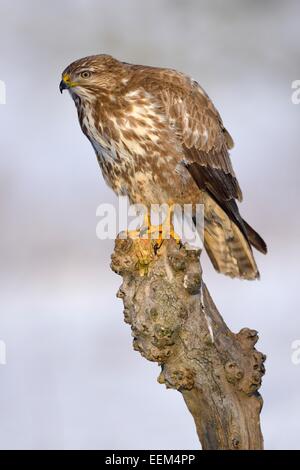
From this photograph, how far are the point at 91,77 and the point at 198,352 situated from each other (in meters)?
2.21

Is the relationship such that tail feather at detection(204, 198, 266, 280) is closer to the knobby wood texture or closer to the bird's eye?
the bird's eye

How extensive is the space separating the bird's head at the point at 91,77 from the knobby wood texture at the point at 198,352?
1657mm

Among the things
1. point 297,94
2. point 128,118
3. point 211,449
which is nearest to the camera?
point 211,449

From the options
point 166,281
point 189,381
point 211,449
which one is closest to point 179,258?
point 166,281

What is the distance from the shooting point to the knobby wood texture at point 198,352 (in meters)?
4.22

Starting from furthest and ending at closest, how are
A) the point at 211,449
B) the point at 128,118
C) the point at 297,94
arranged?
1. the point at 297,94
2. the point at 128,118
3. the point at 211,449

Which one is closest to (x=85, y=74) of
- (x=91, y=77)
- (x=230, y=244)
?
(x=91, y=77)

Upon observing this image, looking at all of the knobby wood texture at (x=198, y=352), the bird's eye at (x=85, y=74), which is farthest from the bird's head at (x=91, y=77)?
the knobby wood texture at (x=198, y=352)

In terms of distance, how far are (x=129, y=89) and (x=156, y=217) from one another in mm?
887

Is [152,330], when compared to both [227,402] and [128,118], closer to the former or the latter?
[227,402]

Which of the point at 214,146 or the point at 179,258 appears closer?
the point at 179,258

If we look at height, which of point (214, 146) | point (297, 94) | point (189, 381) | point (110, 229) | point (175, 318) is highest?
point (297, 94)

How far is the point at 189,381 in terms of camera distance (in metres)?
4.24

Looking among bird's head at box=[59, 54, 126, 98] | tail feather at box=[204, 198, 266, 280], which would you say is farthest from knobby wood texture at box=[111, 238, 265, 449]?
bird's head at box=[59, 54, 126, 98]
